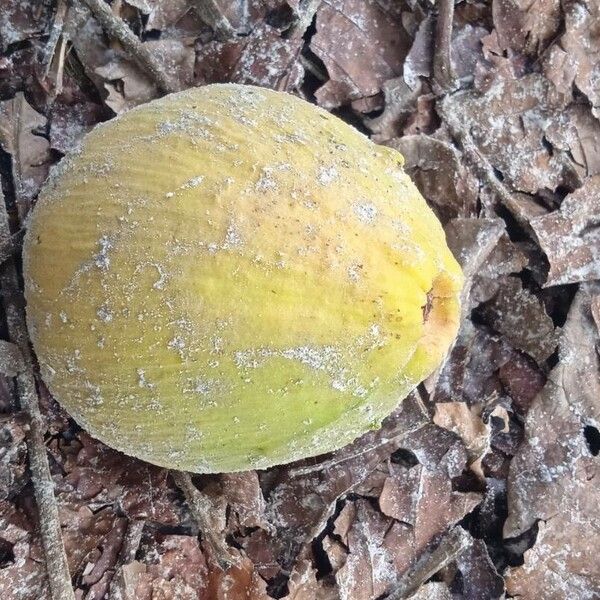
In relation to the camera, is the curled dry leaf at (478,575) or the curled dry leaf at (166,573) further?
the curled dry leaf at (478,575)

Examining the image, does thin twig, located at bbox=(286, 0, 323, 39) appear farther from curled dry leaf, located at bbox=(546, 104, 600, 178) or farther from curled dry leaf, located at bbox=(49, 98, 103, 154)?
curled dry leaf, located at bbox=(546, 104, 600, 178)

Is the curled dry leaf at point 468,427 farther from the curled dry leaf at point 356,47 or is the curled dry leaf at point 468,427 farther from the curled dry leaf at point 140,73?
the curled dry leaf at point 140,73

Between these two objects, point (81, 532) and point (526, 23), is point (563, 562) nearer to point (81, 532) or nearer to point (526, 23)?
point (81, 532)

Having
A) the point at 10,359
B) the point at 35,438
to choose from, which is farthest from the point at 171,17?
the point at 35,438

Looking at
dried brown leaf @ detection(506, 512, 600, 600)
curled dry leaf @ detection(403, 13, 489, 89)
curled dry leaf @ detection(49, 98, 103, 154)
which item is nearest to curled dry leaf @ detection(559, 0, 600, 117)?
curled dry leaf @ detection(403, 13, 489, 89)

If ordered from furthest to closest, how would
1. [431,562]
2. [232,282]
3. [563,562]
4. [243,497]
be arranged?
[563,562]
[431,562]
[243,497]
[232,282]

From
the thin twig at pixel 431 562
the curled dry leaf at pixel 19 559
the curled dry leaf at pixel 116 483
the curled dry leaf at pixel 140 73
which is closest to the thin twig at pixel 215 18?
the curled dry leaf at pixel 140 73

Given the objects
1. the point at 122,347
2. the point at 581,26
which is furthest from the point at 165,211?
the point at 581,26
